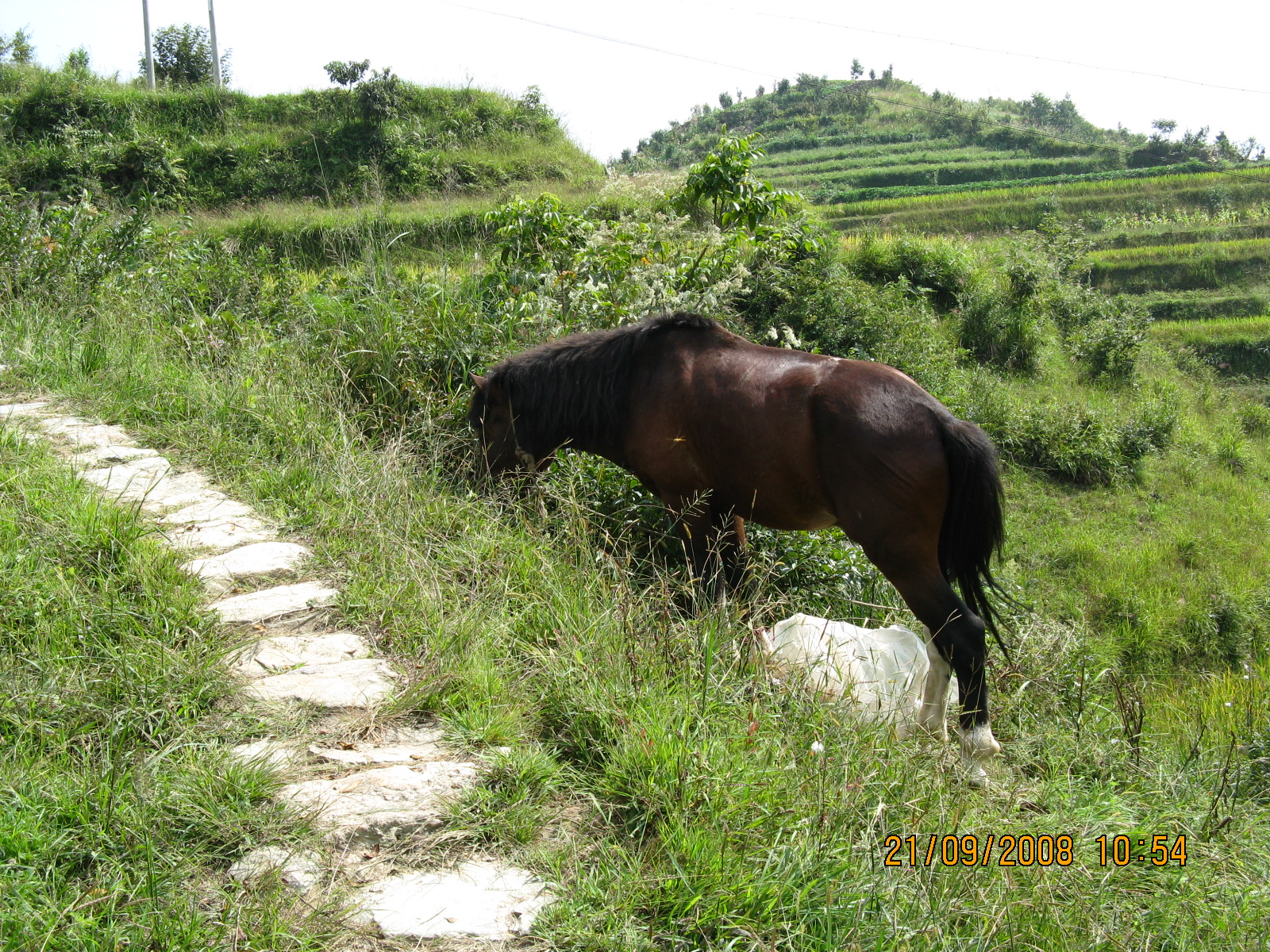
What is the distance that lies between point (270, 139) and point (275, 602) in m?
20.0

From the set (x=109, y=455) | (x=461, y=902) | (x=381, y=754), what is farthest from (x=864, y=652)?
(x=109, y=455)

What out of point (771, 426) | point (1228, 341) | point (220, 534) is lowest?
point (220, 534)

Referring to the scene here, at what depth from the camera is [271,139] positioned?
63.6 feet

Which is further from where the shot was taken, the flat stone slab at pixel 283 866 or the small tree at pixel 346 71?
the small tree at pixel 346 71

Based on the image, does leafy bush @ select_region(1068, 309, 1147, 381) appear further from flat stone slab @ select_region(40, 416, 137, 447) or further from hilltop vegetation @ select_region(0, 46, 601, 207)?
flat stone slab @ select_region(40, 416, 137, 447)

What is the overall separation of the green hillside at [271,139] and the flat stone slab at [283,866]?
16.7 m

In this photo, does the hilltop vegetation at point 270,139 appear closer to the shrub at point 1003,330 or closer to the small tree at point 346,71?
the small tree at point 346,71

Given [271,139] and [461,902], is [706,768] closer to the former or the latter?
[461,902]

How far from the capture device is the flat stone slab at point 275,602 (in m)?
2.88

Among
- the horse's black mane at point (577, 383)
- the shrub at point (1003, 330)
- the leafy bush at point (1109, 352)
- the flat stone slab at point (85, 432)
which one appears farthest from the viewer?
the leafy bush at point (1109, 352)

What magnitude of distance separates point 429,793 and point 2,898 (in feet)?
2.99

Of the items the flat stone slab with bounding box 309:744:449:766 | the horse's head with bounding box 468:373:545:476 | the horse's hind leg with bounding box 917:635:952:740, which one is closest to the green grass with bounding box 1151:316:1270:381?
the horse's hind leg with bounding box 917:635:952:740

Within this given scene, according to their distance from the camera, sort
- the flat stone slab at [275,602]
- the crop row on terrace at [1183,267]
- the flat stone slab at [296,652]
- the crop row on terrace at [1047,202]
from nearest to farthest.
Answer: the flat stone slab at [296,652] < the flat stone slab at [275,602] < the crop row on terrace at [1183,267] < the crop row on terrace at [1047,202]

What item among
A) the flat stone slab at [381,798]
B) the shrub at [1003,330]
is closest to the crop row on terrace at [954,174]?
the shrub at [1003,330]
